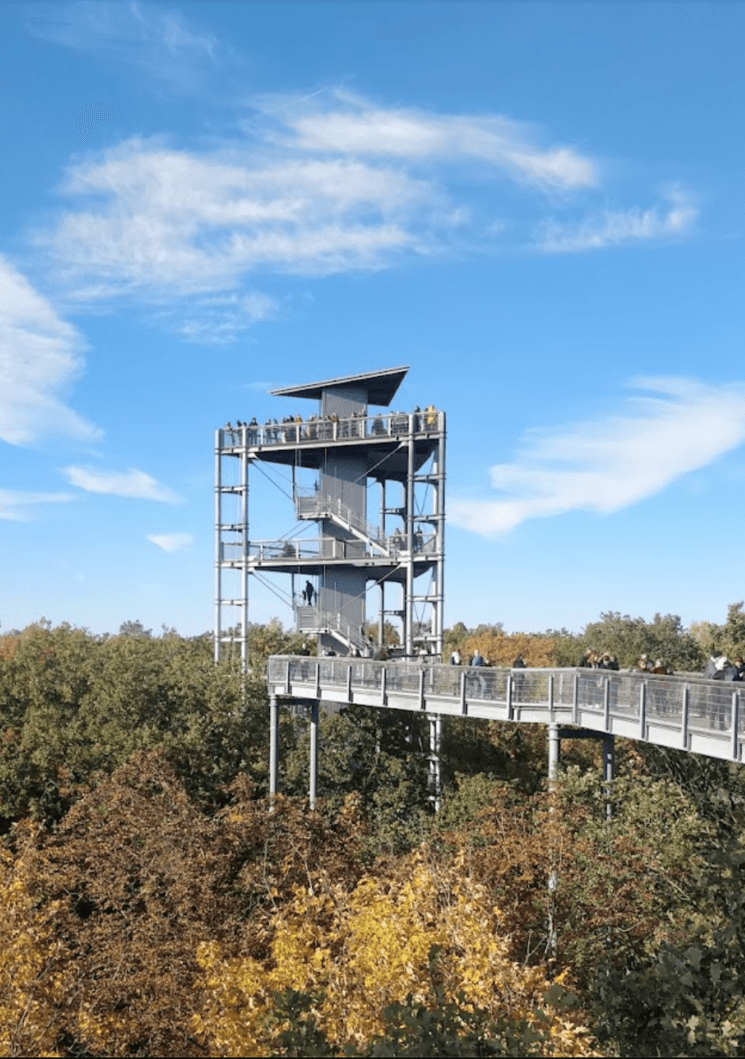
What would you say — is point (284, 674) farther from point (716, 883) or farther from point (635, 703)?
point (716, 883)

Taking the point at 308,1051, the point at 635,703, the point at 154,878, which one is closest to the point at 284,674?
the point at 154,878

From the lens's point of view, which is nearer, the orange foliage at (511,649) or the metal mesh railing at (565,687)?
the metal mesh railing at (565,687)

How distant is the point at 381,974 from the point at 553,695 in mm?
11654

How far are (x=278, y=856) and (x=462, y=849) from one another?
502 centimetres

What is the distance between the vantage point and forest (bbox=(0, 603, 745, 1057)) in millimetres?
15422

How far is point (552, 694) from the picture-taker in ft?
86.5

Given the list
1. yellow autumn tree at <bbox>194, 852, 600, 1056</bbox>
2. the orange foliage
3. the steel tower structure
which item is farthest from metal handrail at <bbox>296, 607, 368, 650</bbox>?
the orange foliage

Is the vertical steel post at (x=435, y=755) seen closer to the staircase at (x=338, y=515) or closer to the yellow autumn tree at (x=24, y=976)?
the staircase at (x=338, y=515)

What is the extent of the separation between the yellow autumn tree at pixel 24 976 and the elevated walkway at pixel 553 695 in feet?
39.8

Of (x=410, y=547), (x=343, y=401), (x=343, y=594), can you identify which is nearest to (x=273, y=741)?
(x=410, y=547)

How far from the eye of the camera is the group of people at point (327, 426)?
44.1 m

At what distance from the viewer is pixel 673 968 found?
15406 millimetres

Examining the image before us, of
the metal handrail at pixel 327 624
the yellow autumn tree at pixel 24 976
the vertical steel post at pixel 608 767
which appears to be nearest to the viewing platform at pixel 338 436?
the metal handrail at pixel 327 624

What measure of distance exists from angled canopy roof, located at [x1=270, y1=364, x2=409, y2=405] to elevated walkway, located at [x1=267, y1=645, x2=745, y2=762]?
652 inches
